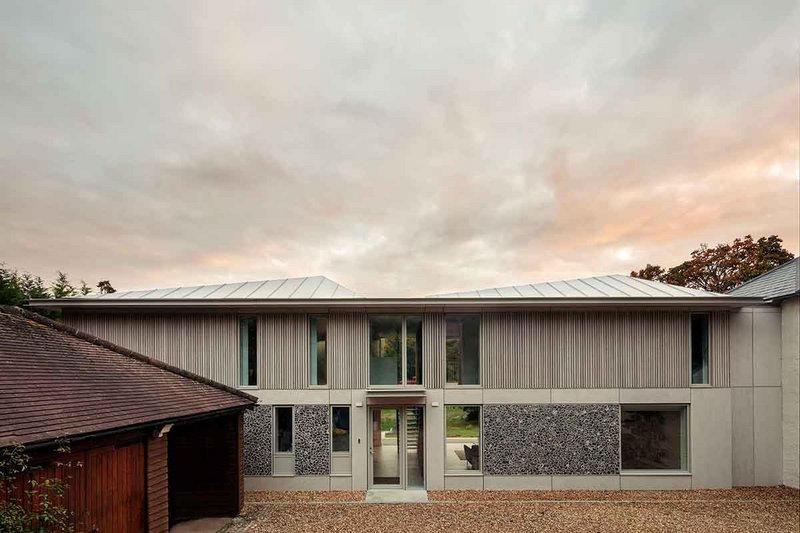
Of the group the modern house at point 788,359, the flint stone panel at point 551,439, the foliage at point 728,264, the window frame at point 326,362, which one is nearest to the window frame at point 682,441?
the flint stone panel at point 551,439

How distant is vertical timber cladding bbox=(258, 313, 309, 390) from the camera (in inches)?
398

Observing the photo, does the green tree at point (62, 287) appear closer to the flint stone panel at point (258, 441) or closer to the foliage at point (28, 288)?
the foliage at point (28, 288)

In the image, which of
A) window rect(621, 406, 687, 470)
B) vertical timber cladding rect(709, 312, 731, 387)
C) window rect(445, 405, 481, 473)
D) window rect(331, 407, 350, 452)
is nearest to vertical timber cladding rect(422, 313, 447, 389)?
window rect(445, 405, 481, 473)

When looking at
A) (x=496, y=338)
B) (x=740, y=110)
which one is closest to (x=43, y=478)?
Answer: (x=496, y=338)

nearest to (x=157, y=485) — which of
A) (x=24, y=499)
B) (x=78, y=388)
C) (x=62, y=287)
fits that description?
(x=78, y=388)

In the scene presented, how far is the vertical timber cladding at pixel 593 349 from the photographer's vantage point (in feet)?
33.1

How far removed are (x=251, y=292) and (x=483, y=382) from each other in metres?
6.37

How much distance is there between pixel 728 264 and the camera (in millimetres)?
22578

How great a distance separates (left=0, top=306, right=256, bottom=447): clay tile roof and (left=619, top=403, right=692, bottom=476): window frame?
9036mm

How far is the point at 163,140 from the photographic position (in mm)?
12359

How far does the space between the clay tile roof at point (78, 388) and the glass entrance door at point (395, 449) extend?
Answer: 3.23 metres

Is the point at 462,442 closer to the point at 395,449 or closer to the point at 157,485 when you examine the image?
the point at 395,449

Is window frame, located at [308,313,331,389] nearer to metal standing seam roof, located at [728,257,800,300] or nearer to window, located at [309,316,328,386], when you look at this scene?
window, located at [309,316,328,386]

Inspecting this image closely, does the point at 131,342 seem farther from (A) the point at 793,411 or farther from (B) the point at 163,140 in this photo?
(A) the point at 793,411
